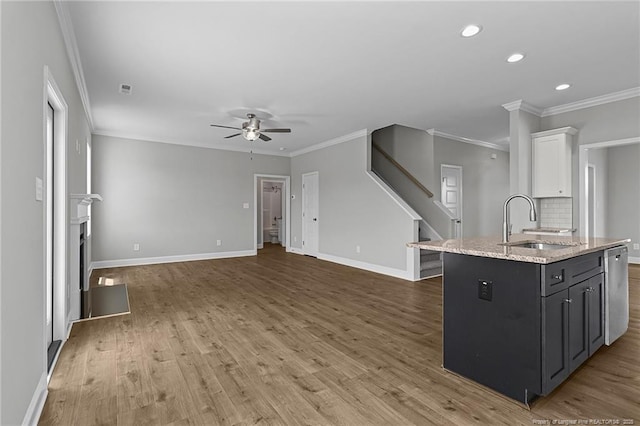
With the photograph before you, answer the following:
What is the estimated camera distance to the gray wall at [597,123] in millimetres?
4254

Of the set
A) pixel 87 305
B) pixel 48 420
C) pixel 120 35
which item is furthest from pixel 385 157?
pixel 48 420

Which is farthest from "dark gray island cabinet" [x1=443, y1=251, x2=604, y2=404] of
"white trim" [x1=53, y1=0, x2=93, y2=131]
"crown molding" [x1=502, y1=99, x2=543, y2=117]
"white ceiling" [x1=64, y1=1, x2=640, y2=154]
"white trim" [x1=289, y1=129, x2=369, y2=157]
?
"white trim" [x1=289, y1=129, x2=369, y2=157]

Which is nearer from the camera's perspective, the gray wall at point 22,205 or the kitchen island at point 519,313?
the gray wall at point 22,205

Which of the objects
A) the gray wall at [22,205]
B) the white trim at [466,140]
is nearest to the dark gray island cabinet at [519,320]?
the gray wall at [22,205]

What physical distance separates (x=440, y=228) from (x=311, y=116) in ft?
12.1

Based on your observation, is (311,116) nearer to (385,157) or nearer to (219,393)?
(385,157)

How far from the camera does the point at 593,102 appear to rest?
4.53 m

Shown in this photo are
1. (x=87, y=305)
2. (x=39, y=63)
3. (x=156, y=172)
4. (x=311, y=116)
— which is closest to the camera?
(x=39, y=63)

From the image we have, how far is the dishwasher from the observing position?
2584 mm

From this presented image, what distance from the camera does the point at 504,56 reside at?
3.24 metres

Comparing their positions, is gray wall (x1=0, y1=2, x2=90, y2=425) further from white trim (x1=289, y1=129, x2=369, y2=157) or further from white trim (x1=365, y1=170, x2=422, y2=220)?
white trim (x1=289, y1=129, x2=369, y2=157)

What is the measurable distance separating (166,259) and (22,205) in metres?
5.67

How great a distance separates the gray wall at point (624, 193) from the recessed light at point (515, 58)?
5365 millimetres

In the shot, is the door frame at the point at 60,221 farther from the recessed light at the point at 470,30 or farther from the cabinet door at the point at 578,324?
the cabinet door at the point at 578,324
